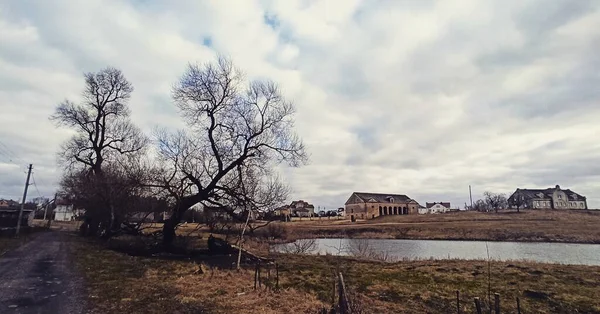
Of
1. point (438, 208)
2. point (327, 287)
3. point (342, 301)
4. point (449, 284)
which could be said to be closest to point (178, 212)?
point (327, 287)

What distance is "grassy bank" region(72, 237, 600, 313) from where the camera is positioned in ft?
30.2

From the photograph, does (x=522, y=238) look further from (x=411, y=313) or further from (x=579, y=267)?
(x=411, y=313)

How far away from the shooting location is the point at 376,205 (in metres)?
88.8

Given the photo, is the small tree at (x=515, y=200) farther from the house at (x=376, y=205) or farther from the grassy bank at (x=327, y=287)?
the grassy bank at (x=327, y=287)

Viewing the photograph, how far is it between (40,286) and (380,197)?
285ft

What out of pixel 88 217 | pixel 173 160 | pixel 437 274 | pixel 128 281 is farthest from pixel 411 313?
pixel 88 217

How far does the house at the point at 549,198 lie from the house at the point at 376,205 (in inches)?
946

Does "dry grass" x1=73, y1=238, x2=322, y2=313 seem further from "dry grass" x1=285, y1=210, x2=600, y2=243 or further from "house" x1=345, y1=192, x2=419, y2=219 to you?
"house" x1=345, y1=192, x2=419, y2=219

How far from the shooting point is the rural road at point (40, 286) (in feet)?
27.6

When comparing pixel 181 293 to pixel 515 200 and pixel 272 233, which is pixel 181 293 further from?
pixel 515 200

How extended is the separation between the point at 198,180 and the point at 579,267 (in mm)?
19324

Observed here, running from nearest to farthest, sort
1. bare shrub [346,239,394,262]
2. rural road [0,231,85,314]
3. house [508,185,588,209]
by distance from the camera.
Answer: rural road [0,231,85,314]
bare shrub [346,239,394,262]
house [508,185,588,209]

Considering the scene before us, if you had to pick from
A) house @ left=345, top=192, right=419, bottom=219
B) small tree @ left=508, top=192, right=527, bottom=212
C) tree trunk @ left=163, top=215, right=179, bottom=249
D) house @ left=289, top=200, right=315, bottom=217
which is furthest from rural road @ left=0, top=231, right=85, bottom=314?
house @ left=289, top=200, right=315, bottom=217

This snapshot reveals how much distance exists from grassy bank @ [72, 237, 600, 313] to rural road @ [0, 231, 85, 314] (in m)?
0.50
